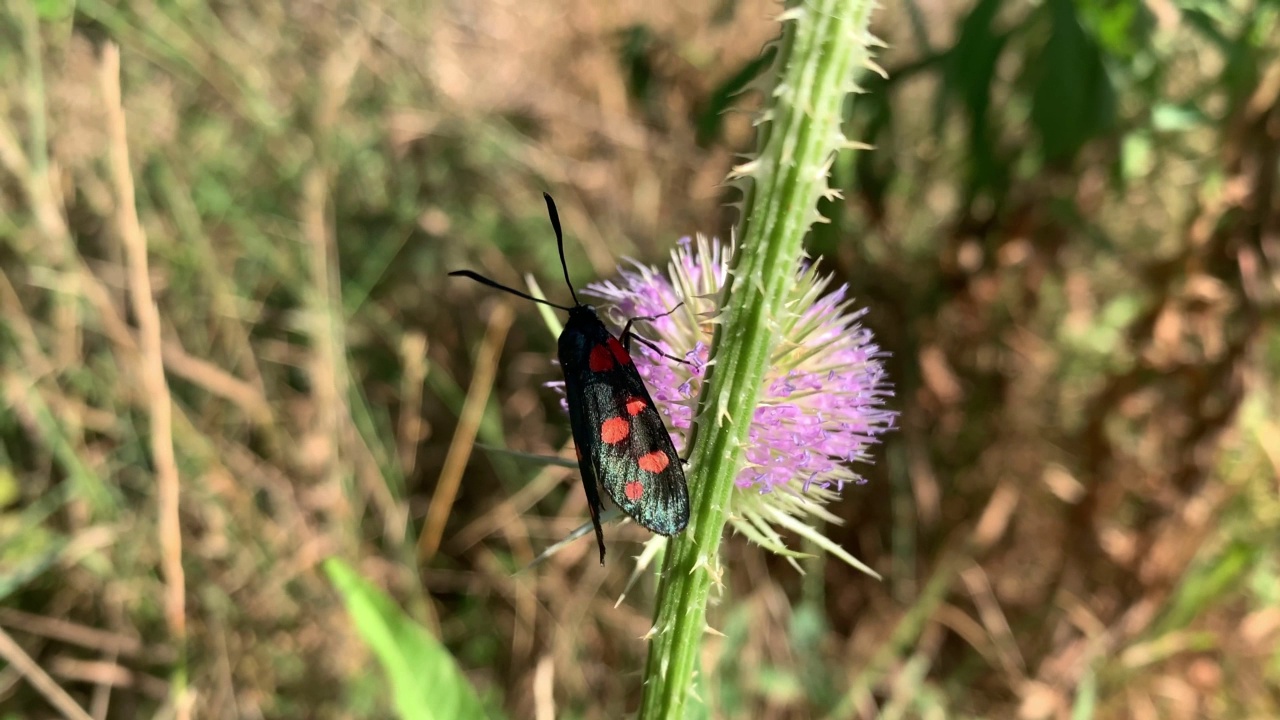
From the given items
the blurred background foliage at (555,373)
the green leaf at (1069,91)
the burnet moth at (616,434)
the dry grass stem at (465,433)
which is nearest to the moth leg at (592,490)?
the burnet moth at (616,434)

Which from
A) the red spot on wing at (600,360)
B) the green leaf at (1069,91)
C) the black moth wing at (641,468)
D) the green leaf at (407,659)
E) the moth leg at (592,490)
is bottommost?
the green leaf at (407,659)

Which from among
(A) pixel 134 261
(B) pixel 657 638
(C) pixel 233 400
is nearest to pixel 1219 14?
(B) pixel 657 638

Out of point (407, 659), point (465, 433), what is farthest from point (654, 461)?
point (465, 433)

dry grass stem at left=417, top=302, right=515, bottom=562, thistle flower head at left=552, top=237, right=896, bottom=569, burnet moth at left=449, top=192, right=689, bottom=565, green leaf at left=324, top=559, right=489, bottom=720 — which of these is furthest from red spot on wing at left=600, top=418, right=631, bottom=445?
dry grass stem at left=417, top=302, right=515, bottom=562

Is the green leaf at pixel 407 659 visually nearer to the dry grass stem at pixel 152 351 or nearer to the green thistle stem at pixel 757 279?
the green thistle stem at pixel 757 279

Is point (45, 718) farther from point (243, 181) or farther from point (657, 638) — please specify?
point (657, 638)

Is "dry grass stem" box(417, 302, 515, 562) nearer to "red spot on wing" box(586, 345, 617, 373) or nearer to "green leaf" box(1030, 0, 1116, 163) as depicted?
"red spot on wing" box(586, 345, 617, 373)

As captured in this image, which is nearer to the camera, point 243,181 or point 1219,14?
point 1219,14
